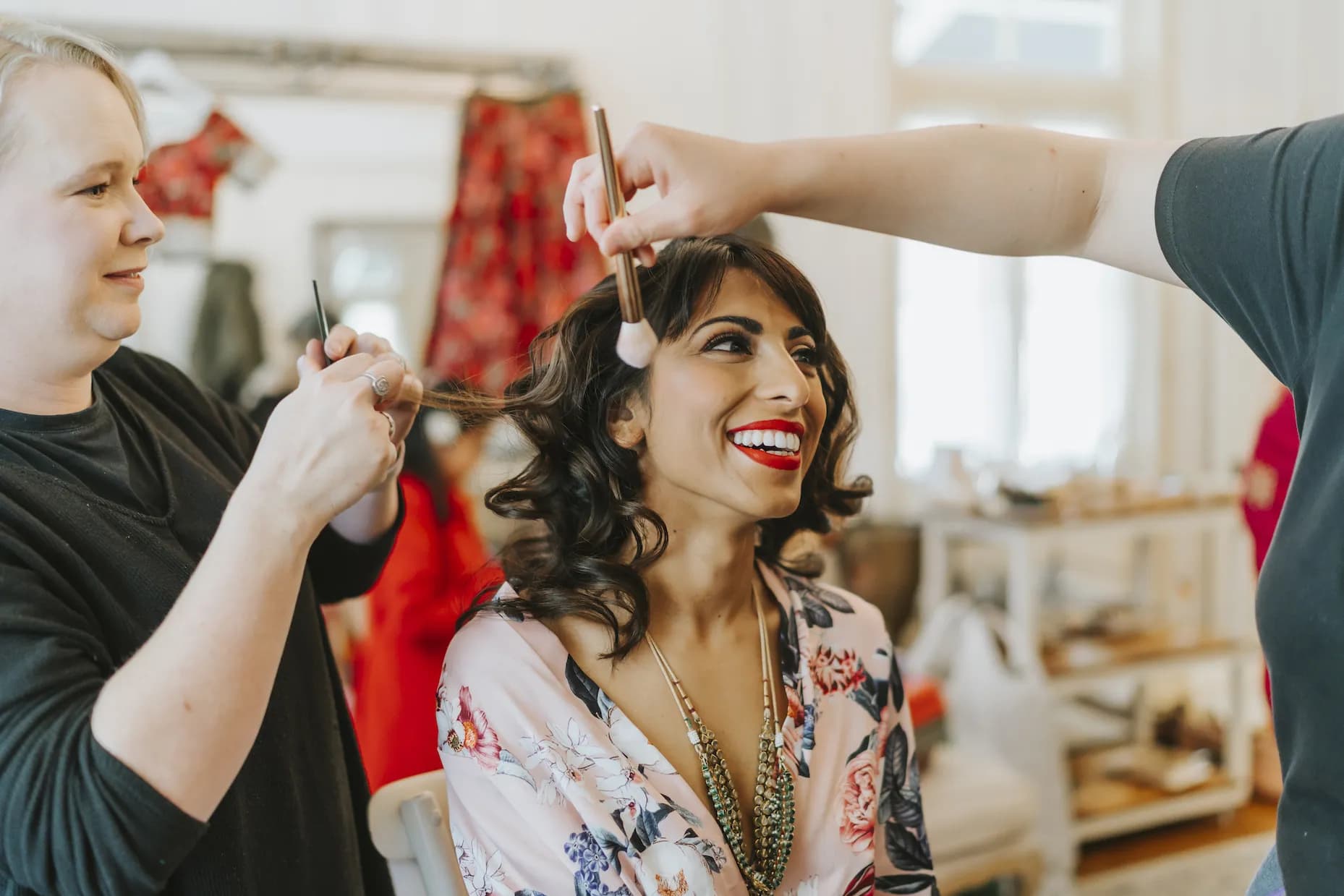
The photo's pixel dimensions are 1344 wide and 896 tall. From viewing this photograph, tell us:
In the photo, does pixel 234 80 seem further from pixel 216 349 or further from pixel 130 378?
pixel 130 378

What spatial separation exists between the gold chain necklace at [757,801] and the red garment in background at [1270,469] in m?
1.85

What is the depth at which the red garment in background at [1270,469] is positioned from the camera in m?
2.57

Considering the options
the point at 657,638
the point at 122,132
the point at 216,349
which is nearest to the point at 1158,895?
the point at 657,638

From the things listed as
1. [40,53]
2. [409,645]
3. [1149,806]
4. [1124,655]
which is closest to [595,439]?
[40,53]

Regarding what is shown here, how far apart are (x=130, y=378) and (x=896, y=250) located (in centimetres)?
296

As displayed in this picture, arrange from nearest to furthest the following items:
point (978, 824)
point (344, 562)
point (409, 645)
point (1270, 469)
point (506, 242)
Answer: point (344, 562)
point (409, 645)
point (978, 824)
point (1270, 469)
point (506, 242)

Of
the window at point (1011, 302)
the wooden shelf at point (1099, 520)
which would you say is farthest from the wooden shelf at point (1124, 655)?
the window at point (1011, 302)

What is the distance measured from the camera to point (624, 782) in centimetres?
107

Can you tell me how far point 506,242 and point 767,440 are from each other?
2116 mm

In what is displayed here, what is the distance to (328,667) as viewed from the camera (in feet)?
3.93

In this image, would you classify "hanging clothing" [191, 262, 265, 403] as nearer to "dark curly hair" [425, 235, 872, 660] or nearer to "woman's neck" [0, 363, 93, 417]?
"dark curly hair" [425, 235, 872, 660]

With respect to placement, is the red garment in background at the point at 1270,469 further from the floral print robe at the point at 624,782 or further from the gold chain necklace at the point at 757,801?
the gold chain necklace at the point at 757,801

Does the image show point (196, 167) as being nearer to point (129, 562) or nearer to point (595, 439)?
point (595, 439)

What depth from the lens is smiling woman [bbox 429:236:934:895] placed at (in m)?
1.06
